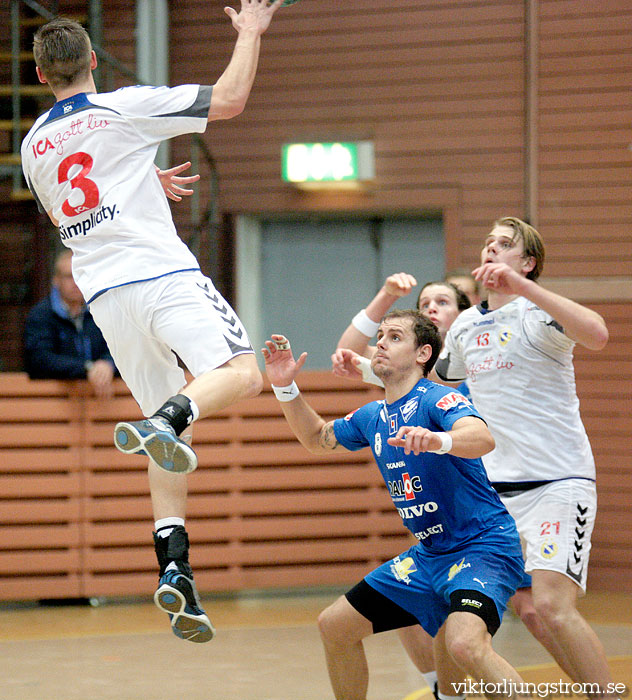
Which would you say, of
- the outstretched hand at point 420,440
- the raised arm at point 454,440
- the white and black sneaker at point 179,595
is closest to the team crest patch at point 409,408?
the raised arm at point 454,440

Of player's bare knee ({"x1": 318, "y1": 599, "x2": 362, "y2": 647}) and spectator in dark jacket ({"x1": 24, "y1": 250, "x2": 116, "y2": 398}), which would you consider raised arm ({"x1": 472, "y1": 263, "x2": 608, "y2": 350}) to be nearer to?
player's bare knee ({"x1": 318, "y1": 599, "x2": 362, "y2": 647})

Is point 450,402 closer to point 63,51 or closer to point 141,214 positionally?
point 141,214

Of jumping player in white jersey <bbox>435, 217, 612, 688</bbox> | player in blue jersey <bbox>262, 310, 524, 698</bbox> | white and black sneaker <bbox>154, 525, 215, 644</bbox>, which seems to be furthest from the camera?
jumping player in white jersey <bbox>435, 217, 612, 688</bbox>

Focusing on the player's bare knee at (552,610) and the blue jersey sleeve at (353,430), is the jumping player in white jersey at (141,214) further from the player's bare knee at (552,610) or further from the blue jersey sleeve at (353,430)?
the player's bare knee at (552,610)

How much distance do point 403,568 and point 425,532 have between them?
7.0 inches

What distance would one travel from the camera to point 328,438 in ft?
14.6

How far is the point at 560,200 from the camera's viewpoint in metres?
8.73

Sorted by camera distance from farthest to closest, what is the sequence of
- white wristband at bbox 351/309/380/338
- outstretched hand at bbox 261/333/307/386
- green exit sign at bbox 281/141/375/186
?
green exit sign at bbox 281/141/375/186, white wristband at bbox 351/309/380/338, outstretched hand at bbox 261/333/307/386

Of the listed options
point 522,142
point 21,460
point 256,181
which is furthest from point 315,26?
point 21,460

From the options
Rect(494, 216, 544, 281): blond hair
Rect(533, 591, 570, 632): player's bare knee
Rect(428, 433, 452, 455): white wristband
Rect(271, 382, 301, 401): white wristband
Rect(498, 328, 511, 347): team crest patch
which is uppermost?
Rect(494, 216, 544, 281): blond hair

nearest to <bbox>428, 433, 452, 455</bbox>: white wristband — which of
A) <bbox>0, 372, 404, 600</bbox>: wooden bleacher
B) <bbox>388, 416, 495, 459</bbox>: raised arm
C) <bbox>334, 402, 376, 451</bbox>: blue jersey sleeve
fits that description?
<bbox>388, 416, 495, 459</bbox>: raised arm

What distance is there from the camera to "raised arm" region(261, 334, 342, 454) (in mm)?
4367

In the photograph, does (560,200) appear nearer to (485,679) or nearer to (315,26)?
(315,26)

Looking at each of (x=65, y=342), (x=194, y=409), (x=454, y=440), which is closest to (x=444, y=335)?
(x=454, y=440)
